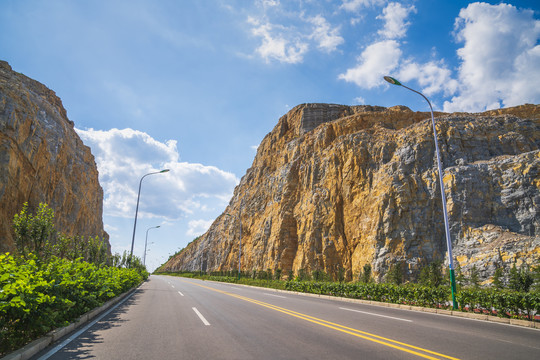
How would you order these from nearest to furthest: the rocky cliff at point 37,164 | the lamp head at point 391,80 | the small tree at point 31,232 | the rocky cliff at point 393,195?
the small tree at point 31,232 < the lamp head at point 391,80 < the rocky cliff at point 393,195 < the rocky cliff at point 37,164

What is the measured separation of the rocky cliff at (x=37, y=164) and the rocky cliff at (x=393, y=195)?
30570 millimetres

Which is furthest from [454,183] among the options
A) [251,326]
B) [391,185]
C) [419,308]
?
[251,326]

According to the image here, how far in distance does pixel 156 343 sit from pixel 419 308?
11.8 meters

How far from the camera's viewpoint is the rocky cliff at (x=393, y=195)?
32.7 m

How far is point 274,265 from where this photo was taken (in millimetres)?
51594

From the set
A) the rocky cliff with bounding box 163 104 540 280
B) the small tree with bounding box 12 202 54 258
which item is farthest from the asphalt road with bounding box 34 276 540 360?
the rocky cliff with bounding box 163 104 540 280

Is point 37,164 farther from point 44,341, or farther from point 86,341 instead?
point 44,341

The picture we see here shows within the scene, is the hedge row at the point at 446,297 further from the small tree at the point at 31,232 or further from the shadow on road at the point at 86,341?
the small tree at the point at 31,232

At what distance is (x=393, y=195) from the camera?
130 ft

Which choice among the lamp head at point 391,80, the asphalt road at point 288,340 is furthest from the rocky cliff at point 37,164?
the lamp head at point 391,80

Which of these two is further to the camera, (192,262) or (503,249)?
(192,262)

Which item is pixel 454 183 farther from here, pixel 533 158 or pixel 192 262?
pixel 192 262

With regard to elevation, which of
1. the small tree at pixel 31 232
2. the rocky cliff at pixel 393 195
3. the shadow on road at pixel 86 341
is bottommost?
the shadow on road at pixel 86 341

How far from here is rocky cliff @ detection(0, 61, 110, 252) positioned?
34031mm
